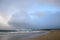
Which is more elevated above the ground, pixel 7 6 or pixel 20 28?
pixel 7 6

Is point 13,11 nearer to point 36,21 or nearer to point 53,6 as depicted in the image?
point 36,21

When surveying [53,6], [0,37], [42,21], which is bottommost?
[0,37]

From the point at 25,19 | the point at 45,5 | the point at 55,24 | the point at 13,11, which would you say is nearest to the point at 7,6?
the point at 13,11

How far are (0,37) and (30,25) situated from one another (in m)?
0.26

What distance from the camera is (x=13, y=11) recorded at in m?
1.02

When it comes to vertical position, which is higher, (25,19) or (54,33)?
(25,19)

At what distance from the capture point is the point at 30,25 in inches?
40.2

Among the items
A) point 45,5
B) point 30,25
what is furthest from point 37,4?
point 30,25

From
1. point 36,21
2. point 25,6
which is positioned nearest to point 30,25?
point 36,21

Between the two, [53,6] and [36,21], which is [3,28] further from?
[53,6]

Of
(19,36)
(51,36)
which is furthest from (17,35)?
(51,36)

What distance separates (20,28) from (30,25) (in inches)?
3.5

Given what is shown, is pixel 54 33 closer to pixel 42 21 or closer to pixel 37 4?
pixel 42 21

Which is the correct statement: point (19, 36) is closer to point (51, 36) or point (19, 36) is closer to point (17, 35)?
point (17, 35)
